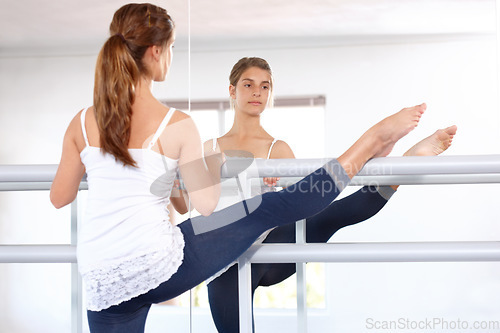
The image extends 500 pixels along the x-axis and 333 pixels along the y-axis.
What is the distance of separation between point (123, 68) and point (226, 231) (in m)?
0.34

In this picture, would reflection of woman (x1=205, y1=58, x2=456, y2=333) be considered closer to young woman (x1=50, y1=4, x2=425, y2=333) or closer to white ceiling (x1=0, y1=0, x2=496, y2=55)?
young woman (x1=50, y1=4, x2=425, y2=333)

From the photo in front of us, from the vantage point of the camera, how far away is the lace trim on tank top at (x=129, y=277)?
881mm

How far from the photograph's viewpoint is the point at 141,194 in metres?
0.90

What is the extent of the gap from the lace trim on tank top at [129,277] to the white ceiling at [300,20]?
2.07 meters

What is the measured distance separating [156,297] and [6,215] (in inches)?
85.1

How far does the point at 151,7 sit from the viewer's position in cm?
95

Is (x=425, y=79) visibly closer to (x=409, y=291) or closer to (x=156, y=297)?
(x=409, y=291)

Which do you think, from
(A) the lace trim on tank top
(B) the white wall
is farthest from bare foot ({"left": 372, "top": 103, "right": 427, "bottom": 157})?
(B) the white wall

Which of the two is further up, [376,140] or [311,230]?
[376,140]

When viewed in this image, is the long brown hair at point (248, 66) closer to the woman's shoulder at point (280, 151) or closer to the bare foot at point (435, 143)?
the woman's shoulder at point (280, 151)

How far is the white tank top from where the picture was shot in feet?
2.90

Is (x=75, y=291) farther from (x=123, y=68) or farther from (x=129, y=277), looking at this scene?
(x=123, y=68)

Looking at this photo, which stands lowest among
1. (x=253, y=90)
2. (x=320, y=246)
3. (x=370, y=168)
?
(x=320, y=246)

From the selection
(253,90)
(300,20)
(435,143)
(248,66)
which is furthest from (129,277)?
(300,20)
